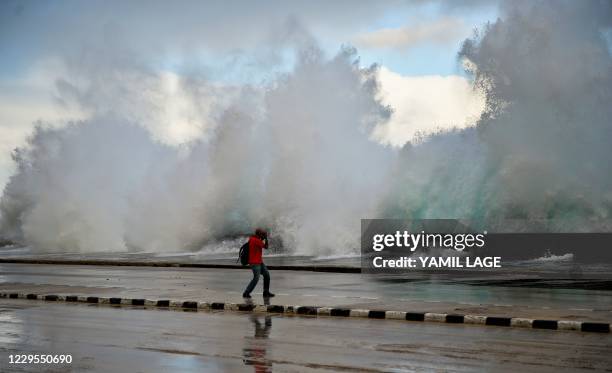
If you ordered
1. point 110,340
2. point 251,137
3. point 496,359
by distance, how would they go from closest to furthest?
1. point 496,359
2. point 110,340
3. point 251,137

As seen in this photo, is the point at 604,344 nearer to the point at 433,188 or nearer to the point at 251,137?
Answer: the point at 433,188

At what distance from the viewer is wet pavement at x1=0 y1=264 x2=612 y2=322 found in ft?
47.0

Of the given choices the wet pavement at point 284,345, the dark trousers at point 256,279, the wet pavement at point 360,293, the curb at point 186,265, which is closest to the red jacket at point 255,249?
the dark trousers at point 256,279

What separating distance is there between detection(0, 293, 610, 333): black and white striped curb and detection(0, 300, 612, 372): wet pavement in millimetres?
367

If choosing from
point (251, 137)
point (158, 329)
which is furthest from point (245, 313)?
point (251, 137)

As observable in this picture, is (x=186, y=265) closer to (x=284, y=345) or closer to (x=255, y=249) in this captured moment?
(x=255, y=249)

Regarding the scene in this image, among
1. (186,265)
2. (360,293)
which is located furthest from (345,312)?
(186,265)

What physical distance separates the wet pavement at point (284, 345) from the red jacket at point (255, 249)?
3233 millimetres

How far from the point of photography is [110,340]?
11.4 meters

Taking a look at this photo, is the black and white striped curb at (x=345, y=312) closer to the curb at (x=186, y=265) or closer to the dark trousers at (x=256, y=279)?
the dark trousers at (x=256, y=279)

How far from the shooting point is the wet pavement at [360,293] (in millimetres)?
14336

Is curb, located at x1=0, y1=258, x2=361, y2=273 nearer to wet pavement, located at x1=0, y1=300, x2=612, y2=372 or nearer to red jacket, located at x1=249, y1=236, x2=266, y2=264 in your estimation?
red jacket, located at x1=249, y1=236, x2=266, y2=264

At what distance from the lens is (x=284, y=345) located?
1076 cm

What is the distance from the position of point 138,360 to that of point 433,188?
1571 inches
